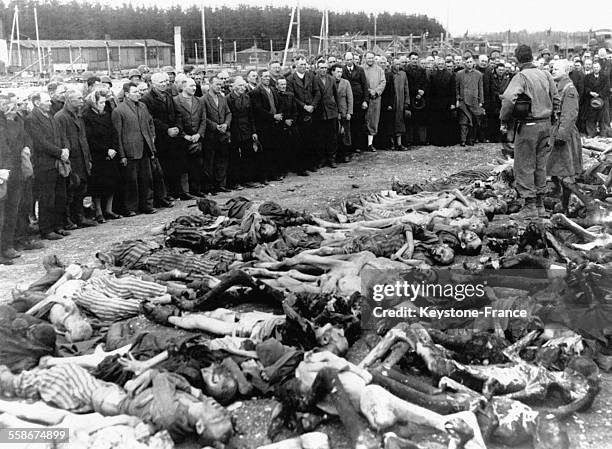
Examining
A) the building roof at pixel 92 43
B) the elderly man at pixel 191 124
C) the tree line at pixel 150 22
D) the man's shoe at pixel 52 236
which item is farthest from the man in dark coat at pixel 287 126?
the building roof at pixel 92 43

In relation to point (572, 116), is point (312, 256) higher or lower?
lower

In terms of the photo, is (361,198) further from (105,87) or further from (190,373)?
(190,373)

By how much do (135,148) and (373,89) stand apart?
24.0ft

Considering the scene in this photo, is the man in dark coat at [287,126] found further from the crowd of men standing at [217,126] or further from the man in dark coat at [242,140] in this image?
the man in dark coat at [242,140]

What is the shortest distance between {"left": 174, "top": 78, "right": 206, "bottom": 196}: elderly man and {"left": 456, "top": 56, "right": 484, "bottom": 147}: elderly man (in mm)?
7613

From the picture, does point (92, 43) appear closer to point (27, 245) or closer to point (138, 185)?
point (138, 185)

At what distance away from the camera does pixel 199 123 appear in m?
11.9

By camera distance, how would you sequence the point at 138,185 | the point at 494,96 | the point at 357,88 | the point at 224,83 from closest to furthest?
the point at 138,185
the point at 224,83
the point at 357,88
the point at 494,96

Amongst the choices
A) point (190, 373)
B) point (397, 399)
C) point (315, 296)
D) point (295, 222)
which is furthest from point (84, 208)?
point (397, 399)

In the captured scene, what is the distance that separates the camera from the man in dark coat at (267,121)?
13133mm

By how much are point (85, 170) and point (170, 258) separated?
135 inches

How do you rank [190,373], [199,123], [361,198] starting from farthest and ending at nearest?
1. [199,123]
2. [361,198]
3. [190,373]

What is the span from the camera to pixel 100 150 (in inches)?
410

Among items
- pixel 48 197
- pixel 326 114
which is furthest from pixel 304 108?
pixel 48 197
